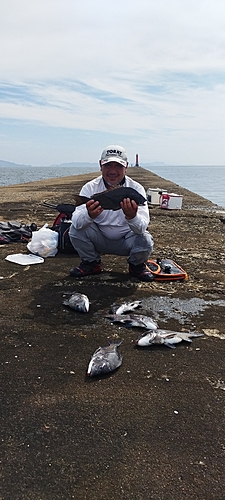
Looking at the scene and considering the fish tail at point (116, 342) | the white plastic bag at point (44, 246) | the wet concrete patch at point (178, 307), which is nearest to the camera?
the fish tail at point (116, 342)

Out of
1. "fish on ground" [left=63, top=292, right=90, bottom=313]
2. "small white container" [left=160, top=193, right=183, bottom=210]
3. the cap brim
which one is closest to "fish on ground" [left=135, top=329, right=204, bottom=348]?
"fish on ground" [left=63, top=292, right=90, bottom=313]

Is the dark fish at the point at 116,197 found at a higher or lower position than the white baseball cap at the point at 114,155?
lower

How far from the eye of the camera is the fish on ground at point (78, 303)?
13.3 ft

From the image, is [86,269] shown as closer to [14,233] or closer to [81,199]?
[81,199]

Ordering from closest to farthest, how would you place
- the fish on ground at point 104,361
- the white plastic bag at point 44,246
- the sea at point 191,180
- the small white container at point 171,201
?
the fish on ground at point 104,361 < the white plastic bag at point 44,246 < the small white container at point 171,201 < the sea at point 191,180

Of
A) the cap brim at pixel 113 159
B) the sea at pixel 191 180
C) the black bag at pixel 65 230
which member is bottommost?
the sea at pixel 191 180

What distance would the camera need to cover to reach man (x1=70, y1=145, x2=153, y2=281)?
4.86 metres

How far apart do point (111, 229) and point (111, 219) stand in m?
0.13

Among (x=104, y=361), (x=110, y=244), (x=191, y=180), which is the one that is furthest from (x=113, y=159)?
(x=191, y=180)

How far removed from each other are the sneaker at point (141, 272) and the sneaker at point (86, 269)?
0.46m

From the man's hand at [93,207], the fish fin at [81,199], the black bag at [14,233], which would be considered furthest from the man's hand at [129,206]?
the black bag at [14,233]

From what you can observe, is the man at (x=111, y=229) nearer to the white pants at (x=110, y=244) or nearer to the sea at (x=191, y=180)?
the white pants at (x=110, y=244)

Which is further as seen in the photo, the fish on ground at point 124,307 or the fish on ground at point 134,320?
the fish on ground at point 124,307

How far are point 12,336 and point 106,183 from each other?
7.93 feet
